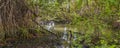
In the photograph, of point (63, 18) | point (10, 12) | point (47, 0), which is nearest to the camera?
point (10, 12)

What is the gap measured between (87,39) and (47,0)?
1.78 m

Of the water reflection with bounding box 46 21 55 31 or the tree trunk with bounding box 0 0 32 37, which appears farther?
the water reflection with bounding box 46 21 55 31

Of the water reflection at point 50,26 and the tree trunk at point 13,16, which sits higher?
the tree trunk at point 13,16

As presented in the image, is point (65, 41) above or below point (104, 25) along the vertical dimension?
below

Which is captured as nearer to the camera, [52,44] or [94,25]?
[94,25]

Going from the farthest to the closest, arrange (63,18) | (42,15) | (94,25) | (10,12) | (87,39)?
(63,18) < (42,15) < (10,12) < (87,39) < (94,25)

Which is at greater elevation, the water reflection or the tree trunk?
the tree trunk

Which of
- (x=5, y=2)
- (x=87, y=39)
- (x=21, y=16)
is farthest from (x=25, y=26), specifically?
(x=87, y=39)

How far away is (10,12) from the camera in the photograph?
6973mm

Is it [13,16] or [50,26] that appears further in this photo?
[50,26]

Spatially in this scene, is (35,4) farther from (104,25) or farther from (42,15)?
(104,25)

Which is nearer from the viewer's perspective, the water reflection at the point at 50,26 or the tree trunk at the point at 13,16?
the tree trunk at the point at 13,16

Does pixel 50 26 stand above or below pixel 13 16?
below

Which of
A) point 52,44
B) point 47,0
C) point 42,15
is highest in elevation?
point 47,0
